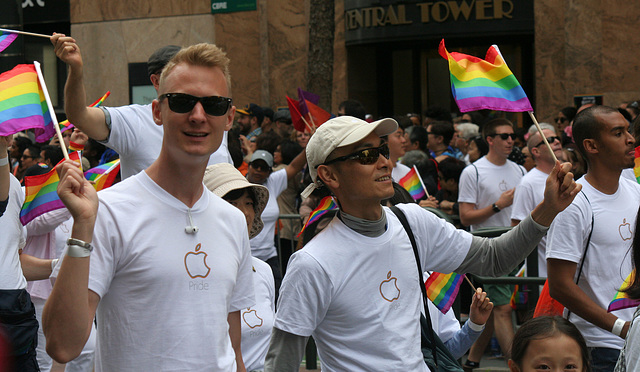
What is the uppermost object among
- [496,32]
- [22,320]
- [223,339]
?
[496,32]

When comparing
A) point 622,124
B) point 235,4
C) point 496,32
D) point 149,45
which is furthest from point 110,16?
point 622,124

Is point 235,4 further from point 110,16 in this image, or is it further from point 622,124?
point 622,124

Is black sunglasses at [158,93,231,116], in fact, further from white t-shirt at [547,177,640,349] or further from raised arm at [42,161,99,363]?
white t-shirt at [547,177,640,349]

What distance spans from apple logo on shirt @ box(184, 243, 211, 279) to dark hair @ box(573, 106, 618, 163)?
8.90ft

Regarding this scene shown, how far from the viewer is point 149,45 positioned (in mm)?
21922

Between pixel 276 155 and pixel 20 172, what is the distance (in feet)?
16.1

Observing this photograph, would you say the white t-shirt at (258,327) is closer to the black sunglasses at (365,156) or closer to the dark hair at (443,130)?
the black sunglasses at (365,156)

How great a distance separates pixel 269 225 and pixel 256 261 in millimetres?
3405

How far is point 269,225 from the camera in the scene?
27.7ft

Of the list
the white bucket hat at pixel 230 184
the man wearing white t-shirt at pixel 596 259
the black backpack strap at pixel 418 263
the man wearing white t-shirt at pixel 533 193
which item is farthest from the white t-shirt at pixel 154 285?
the man wearing white t-shirt at pixel 533 193

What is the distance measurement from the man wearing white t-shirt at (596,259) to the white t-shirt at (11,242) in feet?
10.3

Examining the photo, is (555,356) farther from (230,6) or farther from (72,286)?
(230,6)

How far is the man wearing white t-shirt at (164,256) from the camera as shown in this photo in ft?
9.30

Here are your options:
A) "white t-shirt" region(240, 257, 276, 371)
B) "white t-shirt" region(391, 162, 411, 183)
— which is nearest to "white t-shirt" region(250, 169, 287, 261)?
"white t-shirt" region(391, 162, 411, 183)
